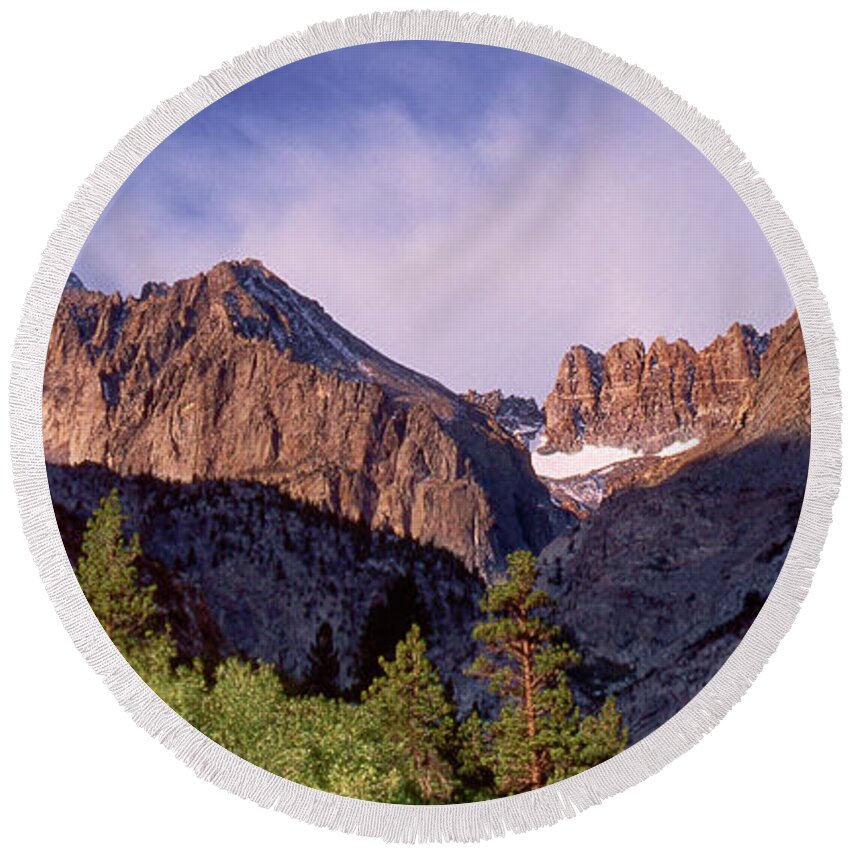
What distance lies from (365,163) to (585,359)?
183cm

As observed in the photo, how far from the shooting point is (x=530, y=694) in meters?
6.17

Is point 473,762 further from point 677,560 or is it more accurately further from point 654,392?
point 654,392

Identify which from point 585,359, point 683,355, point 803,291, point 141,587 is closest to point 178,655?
point 141,587

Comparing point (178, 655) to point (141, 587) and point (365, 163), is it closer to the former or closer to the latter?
point (141, 587)

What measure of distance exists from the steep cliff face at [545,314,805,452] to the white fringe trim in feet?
1.83

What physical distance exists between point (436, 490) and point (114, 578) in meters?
2.06

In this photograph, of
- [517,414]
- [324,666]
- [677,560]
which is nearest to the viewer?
[677,560]

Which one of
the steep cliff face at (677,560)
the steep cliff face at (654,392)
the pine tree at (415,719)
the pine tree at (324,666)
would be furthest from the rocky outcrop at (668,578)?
the pine tree at (324,666)

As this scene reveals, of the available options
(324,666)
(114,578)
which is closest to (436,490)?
(324,666)

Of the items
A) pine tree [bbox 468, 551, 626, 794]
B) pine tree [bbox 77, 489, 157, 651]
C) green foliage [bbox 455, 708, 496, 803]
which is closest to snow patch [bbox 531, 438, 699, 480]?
pine tree [bbox 468, 551, 626, 794]

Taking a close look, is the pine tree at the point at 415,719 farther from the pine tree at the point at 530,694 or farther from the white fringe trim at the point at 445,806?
the pine tree at the point at 530,694

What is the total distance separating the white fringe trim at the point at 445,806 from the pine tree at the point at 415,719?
0.16 m

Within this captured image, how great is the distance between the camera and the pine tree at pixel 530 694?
6.12 m

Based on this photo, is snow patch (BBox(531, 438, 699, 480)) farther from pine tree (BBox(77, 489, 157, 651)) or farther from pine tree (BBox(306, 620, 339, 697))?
Answer: pine tree (BBox(77, 489, 157, 651))
